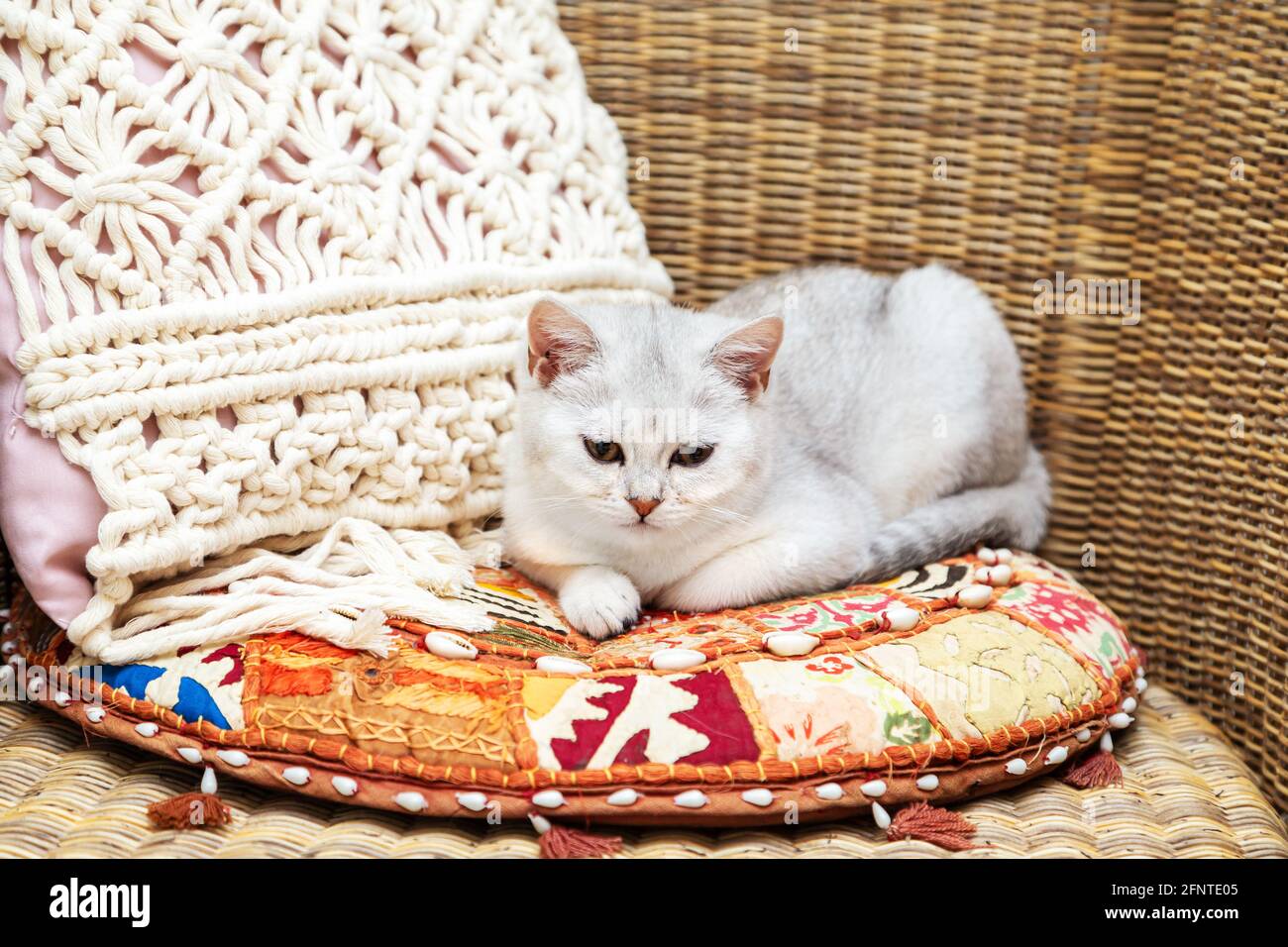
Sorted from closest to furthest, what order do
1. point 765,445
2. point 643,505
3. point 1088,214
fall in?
point 643,505 < point 765,445 < point 1088,214

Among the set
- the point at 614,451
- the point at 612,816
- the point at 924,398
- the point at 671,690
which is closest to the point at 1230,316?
the point at 924,398

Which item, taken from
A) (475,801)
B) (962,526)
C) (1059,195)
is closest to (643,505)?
(475,801)

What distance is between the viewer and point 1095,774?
149cm

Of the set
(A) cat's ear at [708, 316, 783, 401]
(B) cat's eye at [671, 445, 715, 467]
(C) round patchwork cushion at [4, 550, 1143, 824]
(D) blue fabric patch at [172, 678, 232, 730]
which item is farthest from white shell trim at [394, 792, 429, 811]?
(A) cat's ear at [708, 316, 783, 401]

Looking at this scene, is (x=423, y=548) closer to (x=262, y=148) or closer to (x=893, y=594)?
(x=262, y=148)

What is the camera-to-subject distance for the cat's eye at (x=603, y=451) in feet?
5.32

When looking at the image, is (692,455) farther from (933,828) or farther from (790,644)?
(933,828)

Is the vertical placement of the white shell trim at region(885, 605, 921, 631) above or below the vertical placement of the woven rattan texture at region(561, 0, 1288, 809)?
below

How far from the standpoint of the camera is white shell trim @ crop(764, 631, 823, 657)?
142 centimetres

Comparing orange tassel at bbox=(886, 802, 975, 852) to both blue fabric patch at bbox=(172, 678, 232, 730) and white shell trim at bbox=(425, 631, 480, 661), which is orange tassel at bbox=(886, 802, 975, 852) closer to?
white shell trim at bbox=(425, 631, 480, 661)

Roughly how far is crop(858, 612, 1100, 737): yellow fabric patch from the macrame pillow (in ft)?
2.48

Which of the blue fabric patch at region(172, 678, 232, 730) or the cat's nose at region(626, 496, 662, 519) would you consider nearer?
the blue fabric patch at region(172, 678, 232, 730)

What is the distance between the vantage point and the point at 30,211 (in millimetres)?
1345

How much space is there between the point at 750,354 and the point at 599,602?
44 cm
